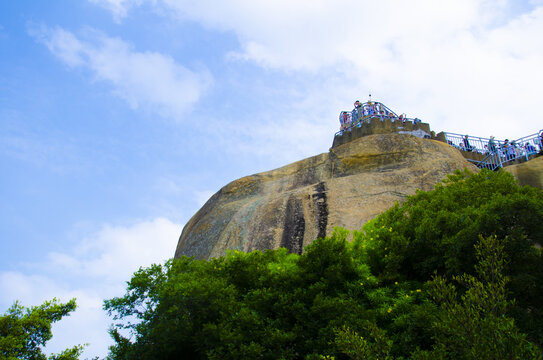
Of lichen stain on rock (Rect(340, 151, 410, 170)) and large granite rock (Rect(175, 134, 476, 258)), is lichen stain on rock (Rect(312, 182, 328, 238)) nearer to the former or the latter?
large granite rock (Rect(175, 134, 476, 258))

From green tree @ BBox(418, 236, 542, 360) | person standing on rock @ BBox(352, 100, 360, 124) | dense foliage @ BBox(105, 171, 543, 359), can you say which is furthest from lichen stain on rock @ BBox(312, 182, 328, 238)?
green tree @ BBox(418, 236, 542, 360)

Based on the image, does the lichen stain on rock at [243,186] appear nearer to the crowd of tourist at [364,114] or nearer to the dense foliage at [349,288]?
the crowd of tourist at [364,114]

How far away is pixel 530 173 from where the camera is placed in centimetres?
1720

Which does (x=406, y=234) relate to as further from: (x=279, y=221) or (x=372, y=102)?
(x=372, y=102)

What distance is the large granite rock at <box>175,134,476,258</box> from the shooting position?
55.4 feet

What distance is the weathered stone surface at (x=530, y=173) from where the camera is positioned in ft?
55.3

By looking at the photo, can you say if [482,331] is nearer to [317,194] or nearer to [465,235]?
[465,235]

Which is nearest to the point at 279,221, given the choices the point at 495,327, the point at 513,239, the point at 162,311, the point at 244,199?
the point at 244,199

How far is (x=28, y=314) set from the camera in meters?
13.4

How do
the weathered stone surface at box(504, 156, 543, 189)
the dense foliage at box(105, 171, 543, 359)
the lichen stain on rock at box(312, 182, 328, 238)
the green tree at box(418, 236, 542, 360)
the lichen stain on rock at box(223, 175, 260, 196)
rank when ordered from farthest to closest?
the lichen stain on rock at box(223, 175, 260, 196) → the weathered stone surface at box(504, 156, 543, 189) → the lichen stain on rock at box(312, 182, 328, 238) → the dense foliage at box(105, 171, 543, 359) → the green tree at box(418, 236, 542, 360)

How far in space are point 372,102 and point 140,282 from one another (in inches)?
559

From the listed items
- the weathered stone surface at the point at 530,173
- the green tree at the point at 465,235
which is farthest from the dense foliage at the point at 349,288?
the weathered stone surface at the point at 530,173

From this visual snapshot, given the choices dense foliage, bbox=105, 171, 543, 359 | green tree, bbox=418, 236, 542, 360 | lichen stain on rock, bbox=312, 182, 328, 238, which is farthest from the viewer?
lichen stain on rock, bbox=312, 182, 328, 238

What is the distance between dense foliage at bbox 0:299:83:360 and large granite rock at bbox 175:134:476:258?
18.9 feet
